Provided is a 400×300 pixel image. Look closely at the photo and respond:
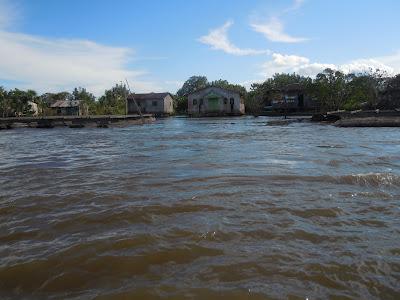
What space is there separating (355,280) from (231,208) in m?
2.22

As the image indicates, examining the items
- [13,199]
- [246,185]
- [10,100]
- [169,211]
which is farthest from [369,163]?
[10,100]

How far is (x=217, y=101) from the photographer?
59.5 metres

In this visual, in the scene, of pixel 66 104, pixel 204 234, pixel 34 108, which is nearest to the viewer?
Result: pixel 204 234

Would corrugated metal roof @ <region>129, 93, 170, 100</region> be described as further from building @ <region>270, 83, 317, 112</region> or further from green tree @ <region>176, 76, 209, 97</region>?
green tree @ <region>176, 76, 209, 97</region>

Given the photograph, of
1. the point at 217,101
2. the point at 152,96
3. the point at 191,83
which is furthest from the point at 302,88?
the point at 191,83

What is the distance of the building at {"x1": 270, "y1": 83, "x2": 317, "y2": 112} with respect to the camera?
2208 inches

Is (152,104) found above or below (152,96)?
below

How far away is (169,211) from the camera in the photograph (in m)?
5.01

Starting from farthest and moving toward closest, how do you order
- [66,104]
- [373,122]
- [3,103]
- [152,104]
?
[152,104] → [66,104] → [3,103] → [373,122]

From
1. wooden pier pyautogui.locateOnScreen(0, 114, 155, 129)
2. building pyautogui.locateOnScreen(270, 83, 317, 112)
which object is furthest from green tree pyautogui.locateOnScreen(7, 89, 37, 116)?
building pyautogui.locateOnScreen(270, 83, 317, 112)

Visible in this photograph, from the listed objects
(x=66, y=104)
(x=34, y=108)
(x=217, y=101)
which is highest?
(x=66, y=104)

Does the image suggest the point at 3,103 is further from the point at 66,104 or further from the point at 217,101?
the point at 217,101

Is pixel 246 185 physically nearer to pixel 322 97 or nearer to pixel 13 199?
pixel 13 199

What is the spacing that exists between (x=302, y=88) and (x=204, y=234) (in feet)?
179
